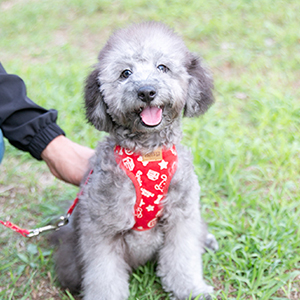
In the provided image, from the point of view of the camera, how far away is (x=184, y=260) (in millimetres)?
2316

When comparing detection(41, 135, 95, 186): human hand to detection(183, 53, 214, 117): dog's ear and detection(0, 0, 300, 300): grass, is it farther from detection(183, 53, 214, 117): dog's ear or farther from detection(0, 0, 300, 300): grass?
detection(183, 53, 214, 117): dog's ear

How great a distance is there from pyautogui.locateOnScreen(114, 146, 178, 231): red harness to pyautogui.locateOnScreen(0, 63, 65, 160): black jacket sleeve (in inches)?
29.5

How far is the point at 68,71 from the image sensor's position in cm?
467

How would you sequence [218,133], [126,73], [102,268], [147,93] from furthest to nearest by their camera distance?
[218,133] → [102,268] → [126,73] → [147,93]

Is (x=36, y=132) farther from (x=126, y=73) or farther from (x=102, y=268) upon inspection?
(x=102, y=268)

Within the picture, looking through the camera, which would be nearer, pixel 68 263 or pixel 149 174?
pixel 149 174

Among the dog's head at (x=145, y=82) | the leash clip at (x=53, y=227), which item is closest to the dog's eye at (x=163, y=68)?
the dog's head at (x=145, y=82)

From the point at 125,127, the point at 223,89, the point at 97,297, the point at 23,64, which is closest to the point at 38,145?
the point at 125,127

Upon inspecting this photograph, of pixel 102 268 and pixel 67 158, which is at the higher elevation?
pixel 67 158

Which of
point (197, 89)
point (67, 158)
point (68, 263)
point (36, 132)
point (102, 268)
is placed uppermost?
point (197, 89)

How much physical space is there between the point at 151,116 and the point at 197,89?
35 cm

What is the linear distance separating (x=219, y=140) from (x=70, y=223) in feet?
5.55

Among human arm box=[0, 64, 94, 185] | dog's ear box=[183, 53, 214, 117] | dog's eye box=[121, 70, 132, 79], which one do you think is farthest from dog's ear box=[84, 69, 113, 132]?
human arm box=[0, 64, 94, 185]

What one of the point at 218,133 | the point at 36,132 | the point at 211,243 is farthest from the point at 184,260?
the point at 218,133
